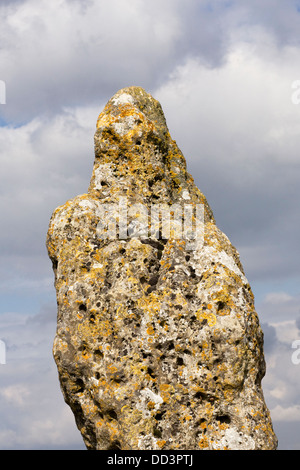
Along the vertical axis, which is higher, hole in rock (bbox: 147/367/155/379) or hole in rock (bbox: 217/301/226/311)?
hole in rock (bbox: 217/301/226/311)

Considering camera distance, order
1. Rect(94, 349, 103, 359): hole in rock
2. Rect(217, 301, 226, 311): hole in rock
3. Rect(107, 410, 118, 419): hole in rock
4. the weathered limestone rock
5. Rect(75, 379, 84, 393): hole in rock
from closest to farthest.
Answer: the weathered limestone rock, Rect(107, 410, 118, 419): hole in rock, Rect(217, 301, 226, 311): hole in rock, Rect(94, 349, 103, 359): hole in rock, Rect(75, 379, 84, 393): hole in rock

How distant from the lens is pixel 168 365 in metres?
10.7

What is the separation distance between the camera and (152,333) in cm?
1075

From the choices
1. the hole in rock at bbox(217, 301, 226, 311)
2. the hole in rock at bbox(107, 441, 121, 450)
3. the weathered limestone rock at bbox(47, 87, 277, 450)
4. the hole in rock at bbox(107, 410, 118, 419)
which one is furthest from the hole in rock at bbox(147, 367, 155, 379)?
the hole in rock at bbox(217, 301, 226, 311)

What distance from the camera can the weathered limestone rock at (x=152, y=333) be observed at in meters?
10.6

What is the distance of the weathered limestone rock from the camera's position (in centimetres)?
1058

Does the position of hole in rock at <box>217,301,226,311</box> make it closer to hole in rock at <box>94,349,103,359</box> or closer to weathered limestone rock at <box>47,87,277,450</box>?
weathered limestone rock at <box>47,87,277,450</box>

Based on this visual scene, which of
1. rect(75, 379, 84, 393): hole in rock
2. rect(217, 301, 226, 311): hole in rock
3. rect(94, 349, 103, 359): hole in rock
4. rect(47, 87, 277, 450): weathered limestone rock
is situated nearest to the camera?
rect(47, 87, 277, 450): weathered limestone rock

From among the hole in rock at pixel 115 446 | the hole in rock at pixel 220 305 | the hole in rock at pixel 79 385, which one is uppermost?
the hole in rock at pixel 220 305

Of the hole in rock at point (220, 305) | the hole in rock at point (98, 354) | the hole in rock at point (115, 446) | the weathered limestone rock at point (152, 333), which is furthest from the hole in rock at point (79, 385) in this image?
the hole in rock at point (220, 305)

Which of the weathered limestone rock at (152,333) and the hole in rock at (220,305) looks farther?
the hole in rock at (220,305)

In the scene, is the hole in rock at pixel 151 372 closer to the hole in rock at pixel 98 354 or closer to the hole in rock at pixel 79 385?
the hole in rock at pixel 98 354
